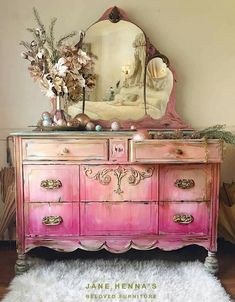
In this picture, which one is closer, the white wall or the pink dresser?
the pink dresser

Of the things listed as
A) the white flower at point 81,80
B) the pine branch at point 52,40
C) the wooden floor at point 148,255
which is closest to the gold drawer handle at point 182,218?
the wooden floor at point 148,255

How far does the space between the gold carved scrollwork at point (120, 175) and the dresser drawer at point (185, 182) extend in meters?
0.11

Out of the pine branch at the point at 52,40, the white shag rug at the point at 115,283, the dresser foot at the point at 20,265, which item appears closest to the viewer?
the white shag rug at the point at 115,283

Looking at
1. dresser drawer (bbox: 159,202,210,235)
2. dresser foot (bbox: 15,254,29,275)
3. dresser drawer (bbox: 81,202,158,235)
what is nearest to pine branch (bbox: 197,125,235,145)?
dresser drawer (bbox: 159,202,210,235)

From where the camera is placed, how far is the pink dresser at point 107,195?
1842 mm

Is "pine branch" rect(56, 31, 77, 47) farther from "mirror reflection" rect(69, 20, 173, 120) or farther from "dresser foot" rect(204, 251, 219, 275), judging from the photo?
"dresser foot" rect(204, 251, 219, 275)

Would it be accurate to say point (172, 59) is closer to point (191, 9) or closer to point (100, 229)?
point (191, 9)

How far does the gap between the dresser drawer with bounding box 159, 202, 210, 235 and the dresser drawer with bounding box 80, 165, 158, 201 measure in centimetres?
13

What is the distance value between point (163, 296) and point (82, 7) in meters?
2.08

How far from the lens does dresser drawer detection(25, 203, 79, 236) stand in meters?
1.88

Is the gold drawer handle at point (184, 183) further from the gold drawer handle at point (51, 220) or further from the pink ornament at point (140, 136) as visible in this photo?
the gold drawer handle at point (51, 220)

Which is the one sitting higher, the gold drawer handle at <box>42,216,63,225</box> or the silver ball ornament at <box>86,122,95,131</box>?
the silver ball ornament at <box>86,122,95,131</box>

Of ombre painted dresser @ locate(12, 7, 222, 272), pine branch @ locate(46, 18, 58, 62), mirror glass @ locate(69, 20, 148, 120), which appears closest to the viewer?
ombre painted dresser @ locate(12, 7, 222, 272)

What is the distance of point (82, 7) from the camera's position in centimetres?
235
